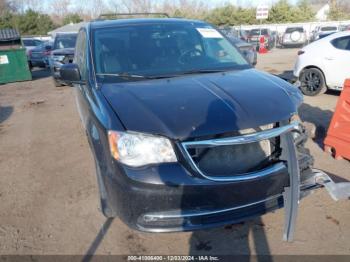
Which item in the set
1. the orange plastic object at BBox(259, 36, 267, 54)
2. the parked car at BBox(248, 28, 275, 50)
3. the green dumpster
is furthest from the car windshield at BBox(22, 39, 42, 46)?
the parked car at BBox(248, 28, 275, 50)

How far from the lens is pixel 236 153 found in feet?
8.32

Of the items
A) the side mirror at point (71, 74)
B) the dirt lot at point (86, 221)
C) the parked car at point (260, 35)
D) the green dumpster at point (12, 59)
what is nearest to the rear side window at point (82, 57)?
the side mirror at point (71, 74)

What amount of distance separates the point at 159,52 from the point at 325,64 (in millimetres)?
5384

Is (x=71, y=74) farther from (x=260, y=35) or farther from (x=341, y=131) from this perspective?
(x=260, y=35)

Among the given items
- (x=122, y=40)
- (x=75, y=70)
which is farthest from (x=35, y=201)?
(x=122, y=40)

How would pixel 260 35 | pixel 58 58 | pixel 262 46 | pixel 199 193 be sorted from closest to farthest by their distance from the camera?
pixel 199 193, pixel 58 58, pixel 262 46, pixel 260 35

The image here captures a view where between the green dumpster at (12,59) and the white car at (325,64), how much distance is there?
32.5ft

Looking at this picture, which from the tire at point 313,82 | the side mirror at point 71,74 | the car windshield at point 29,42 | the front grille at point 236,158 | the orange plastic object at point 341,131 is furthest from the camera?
the car windshield at point 29,42

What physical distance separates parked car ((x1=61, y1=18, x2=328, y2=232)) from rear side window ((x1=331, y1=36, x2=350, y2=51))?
5.20m

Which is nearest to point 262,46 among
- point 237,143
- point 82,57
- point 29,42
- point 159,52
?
point 29,42

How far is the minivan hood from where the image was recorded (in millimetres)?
2418

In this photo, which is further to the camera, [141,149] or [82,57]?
[82,57]

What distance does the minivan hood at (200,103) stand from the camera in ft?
7.93

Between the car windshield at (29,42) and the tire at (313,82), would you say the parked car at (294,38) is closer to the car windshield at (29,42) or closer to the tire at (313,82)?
the car windshield at (29,42)
